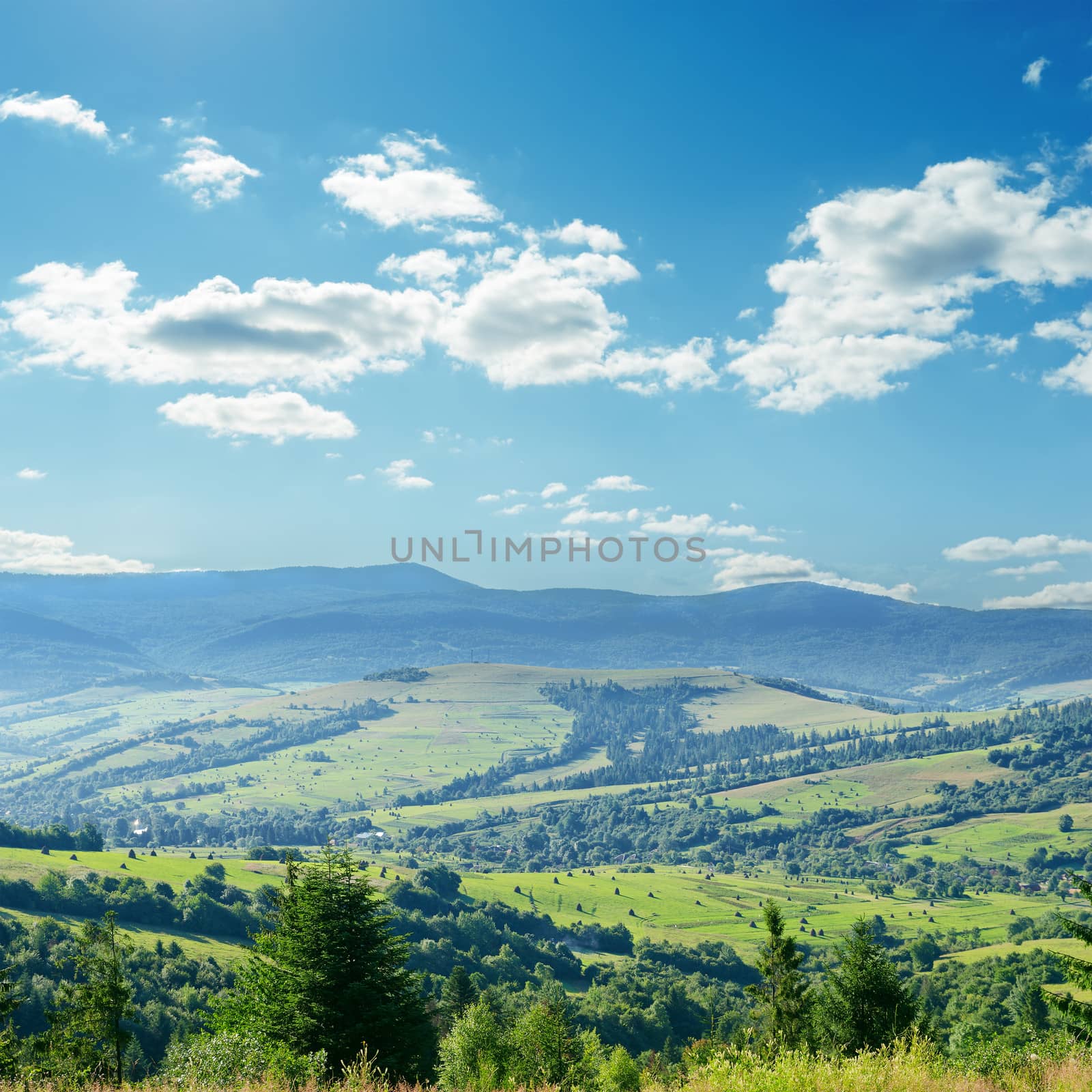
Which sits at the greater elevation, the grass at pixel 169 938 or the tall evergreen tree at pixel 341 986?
the tall evergreen tree at pixel 341 986

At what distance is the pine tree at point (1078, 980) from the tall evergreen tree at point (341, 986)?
20.6m

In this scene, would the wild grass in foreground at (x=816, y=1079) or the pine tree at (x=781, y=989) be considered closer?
the wild grass in foreground at (x=816, y=1079)

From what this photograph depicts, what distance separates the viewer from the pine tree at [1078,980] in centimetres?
2953

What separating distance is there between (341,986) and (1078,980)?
24268 millimetres

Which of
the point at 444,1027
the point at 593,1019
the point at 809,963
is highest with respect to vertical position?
the point at 444,1027

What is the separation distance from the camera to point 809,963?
19588 centimetres

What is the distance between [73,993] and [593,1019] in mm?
104169

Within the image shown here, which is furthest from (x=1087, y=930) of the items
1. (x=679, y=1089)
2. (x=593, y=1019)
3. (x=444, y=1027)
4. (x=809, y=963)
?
(x=809, y=963)

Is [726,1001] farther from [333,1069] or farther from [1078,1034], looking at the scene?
[333,1069]

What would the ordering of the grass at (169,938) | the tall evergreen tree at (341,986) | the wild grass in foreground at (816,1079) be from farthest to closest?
the grass at (169,938) < the tall evergreen tree at (341,986) < the wild grass in foreground at (816,1079)

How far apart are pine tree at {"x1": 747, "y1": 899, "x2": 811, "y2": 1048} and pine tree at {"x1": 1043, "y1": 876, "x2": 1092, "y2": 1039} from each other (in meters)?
28.3

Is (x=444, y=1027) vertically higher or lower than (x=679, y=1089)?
lower

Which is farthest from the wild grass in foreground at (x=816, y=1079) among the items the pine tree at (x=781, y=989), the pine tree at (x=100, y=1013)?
the pine tree at (x=781, y=989)

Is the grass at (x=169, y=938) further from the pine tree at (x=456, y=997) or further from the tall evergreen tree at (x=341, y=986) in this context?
the tall evergreen tree at (x=341, y=986)
